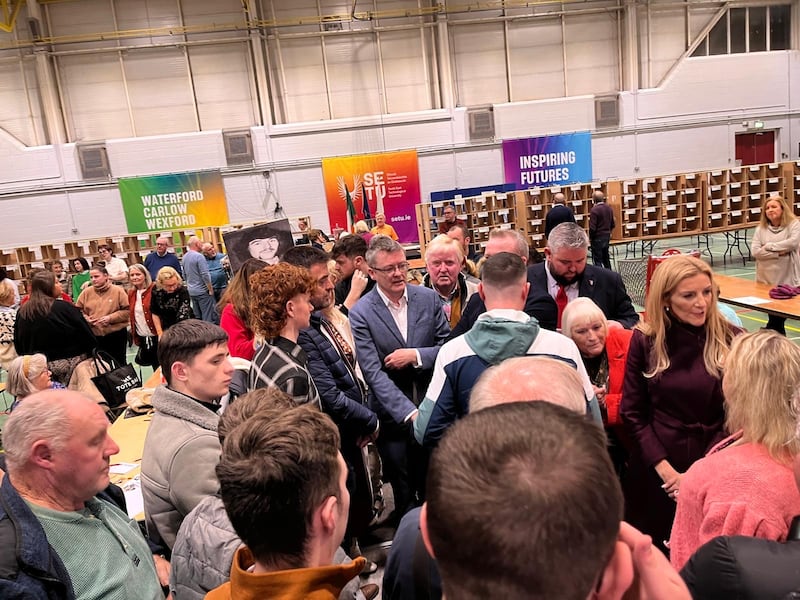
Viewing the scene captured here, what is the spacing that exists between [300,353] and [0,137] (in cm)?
1592

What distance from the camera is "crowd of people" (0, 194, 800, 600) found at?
82 cm

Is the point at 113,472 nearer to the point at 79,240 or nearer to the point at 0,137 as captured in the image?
the point at 79,240

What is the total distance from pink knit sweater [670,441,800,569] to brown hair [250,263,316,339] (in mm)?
1857

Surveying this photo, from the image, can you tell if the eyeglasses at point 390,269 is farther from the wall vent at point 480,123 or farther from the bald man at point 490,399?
the wall vent at point 480,123

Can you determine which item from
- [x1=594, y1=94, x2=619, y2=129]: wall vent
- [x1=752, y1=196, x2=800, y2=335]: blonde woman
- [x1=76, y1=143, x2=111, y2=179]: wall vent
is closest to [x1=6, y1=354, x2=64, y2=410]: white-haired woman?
[x1=752, y1=196, x2=800, y2=335]: blonde woman

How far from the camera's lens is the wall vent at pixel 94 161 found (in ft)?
48.5

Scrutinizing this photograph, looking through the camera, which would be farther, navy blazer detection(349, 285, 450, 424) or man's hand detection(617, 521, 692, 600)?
navy blazer detection(349, 285, 450, 424)

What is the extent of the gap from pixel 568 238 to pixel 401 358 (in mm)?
1378

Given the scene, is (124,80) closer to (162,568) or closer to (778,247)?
(778,247)

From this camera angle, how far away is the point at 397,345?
3539 mm

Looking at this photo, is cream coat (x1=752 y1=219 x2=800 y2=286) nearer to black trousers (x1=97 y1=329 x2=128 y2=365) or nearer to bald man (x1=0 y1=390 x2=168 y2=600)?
bald man (x1=0 y1=390 x2=168 y2=600)

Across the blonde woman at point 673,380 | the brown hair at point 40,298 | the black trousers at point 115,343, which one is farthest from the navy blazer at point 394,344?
the black trousers at point 115,343

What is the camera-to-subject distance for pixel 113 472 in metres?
3.29

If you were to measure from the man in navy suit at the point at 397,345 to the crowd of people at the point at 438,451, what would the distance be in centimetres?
1
